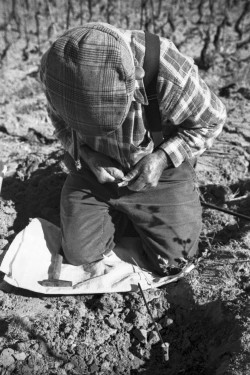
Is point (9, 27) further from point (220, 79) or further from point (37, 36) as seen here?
point (220, 79)

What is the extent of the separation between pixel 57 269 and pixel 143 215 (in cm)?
51

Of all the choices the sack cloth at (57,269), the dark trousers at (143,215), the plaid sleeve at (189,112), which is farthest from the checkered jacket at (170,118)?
the sack cloth at (57,269)

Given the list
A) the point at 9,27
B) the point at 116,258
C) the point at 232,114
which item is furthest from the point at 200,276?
the point at 9,27

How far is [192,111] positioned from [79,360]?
1140mm

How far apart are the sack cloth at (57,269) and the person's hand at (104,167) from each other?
464 millimetres

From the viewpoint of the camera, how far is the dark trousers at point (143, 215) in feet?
7.88

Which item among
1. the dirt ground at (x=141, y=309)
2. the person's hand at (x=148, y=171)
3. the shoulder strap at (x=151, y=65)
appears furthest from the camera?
the person's hand at (x=148, y=171)

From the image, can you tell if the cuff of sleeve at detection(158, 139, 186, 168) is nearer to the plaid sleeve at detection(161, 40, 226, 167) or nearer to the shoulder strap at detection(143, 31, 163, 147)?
the plaid sleeve at detection(161, 40, 226, 167)

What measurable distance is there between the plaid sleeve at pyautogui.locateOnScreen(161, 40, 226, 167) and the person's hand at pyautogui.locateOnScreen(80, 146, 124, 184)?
0.78 feet

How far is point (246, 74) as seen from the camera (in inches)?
157

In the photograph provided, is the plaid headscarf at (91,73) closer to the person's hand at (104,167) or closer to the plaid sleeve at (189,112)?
the plaid sleeve at (189,112)

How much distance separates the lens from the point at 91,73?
5.14 ft

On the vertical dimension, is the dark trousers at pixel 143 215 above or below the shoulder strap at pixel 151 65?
below

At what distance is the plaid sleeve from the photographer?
6.44 ft
